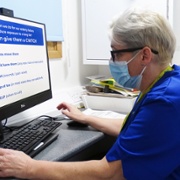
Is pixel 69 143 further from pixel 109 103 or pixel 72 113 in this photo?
pixel 109 103

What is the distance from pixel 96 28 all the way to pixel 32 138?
116 centimetres

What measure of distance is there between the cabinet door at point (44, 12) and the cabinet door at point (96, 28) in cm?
23

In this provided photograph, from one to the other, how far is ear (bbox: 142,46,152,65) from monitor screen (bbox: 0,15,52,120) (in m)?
0.55

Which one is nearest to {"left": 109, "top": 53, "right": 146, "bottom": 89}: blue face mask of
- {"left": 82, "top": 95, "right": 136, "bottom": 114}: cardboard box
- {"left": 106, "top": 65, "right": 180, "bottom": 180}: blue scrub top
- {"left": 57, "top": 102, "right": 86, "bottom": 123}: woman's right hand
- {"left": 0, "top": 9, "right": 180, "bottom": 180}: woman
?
{"left": 0, "top": 9, "right": 180, "bottom": 180}: woman

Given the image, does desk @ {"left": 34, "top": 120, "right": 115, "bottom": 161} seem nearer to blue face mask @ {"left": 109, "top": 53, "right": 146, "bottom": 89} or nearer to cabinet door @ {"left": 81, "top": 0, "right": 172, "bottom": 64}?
blue face mask @ {"left": 109, "top": 53, "right": 146, "bottom": 89}

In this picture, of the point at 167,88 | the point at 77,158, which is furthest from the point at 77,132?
the point at 77,158

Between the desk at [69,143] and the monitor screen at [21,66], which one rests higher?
the monitor screen at [21,66]

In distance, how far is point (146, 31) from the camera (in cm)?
93

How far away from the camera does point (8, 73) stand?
1.10 metres

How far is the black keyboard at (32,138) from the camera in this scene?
967 mm

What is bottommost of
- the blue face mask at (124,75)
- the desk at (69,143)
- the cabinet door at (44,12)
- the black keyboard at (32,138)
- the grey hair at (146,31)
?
the desk at (69,143)

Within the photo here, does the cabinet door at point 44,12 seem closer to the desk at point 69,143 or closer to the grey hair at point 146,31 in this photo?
the desk at point 69,143

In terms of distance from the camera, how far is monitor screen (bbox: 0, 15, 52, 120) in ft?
3.54

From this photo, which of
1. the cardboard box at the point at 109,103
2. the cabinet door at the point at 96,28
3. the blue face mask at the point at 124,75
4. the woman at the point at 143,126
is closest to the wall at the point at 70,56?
the cabinet door at the point at 96,28
